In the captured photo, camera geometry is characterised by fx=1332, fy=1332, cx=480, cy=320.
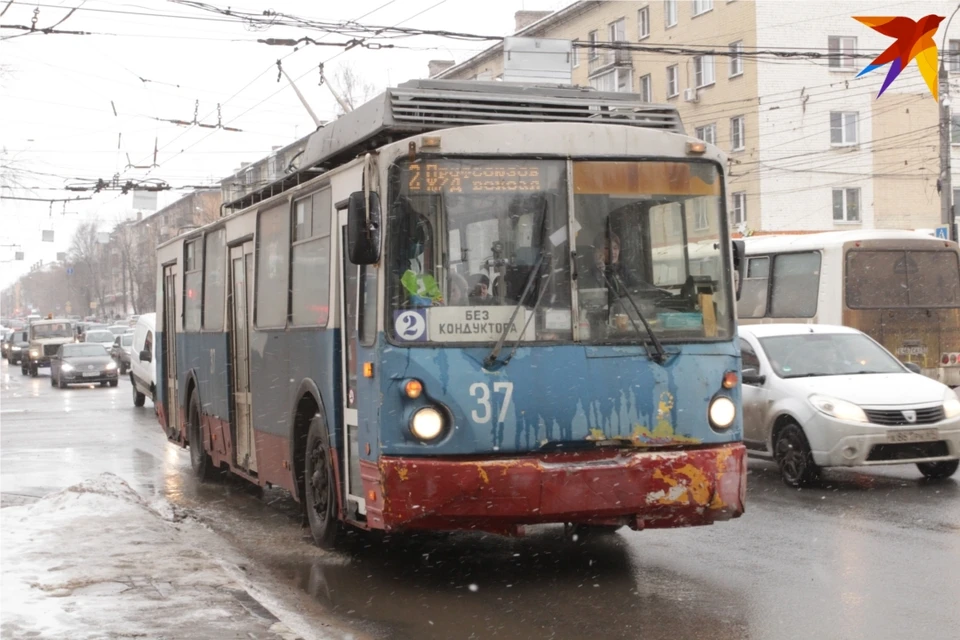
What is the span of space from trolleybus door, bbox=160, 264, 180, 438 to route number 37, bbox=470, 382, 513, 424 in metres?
8.78

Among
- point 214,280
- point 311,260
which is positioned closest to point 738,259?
point 311,260

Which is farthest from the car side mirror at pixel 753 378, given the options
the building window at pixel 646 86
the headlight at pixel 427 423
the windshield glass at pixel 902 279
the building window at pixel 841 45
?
the building window at pixel 646 86

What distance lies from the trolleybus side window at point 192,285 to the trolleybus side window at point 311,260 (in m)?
4.46

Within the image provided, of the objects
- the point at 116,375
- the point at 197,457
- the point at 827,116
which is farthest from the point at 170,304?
the point at 827,116

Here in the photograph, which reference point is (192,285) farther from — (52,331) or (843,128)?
(52,331)

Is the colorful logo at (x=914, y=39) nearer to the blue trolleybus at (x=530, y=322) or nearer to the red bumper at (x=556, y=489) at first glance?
the blue trolleybus at (x=530, y=322)

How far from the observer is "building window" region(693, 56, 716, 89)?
4941cm

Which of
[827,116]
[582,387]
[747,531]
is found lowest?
[747,531]

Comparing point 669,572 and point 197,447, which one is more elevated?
point 197,447

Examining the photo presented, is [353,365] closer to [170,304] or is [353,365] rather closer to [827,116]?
[170,304]

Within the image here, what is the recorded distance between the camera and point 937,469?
1257 centimetres

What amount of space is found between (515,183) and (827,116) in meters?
41.7

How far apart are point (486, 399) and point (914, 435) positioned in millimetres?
5813

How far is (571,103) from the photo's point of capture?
8930 mm
